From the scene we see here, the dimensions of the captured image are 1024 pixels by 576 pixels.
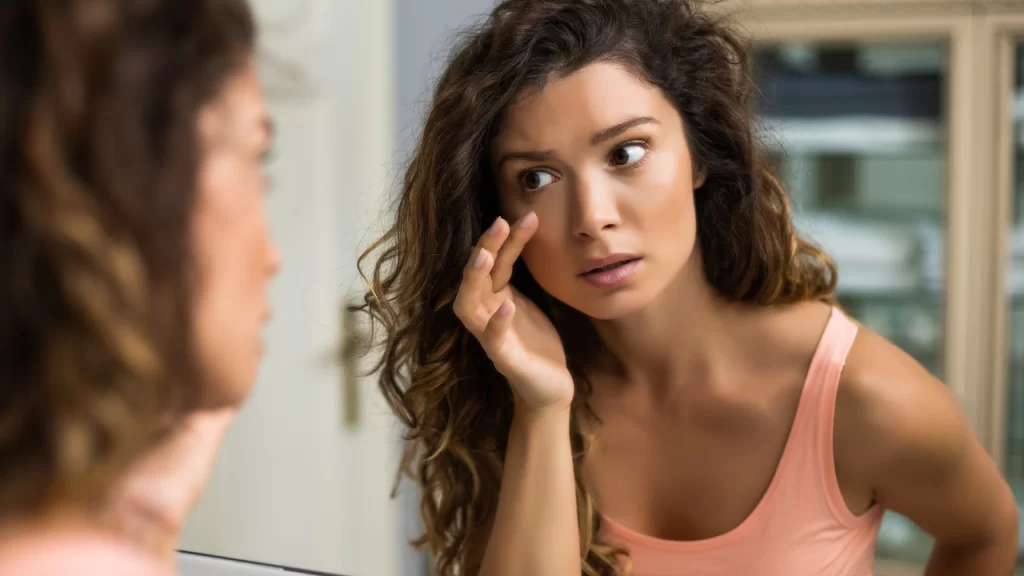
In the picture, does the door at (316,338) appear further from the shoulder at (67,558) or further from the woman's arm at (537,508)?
the shoulder at (67,558)

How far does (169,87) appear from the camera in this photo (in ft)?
1.19

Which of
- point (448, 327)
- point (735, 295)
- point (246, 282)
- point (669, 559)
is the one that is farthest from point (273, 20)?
point (246, 282)

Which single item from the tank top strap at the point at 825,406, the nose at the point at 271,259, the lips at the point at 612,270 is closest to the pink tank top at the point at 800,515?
the tank top strap at the point at 825,406

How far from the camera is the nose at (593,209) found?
748 mm

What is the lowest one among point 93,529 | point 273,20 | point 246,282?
point 93,529

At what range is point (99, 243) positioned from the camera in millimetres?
339

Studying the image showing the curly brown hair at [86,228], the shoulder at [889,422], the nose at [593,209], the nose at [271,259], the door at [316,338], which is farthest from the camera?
the door at [316,338]

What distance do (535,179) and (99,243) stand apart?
49 centimetres

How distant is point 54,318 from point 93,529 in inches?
3.9

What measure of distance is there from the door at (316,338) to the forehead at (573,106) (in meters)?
0.77

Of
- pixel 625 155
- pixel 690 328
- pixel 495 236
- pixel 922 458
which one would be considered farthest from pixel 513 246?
pixel 922 458

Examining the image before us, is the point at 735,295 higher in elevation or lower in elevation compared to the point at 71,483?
higher

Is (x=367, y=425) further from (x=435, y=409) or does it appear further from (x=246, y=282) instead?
(x=246, y=282)

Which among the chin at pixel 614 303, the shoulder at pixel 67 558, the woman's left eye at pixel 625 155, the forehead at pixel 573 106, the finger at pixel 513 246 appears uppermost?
the forehead at pixel 573 106
